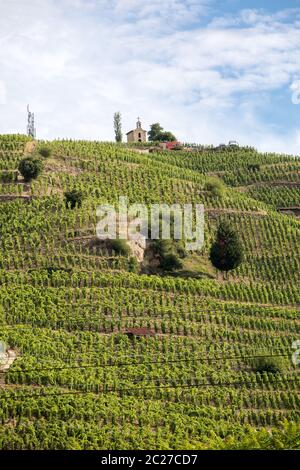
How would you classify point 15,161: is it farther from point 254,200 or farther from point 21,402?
point 21,402

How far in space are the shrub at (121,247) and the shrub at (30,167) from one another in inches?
425

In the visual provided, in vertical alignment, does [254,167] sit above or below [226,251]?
above

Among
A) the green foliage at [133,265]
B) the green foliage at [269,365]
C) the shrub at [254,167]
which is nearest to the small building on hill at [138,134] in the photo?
the shrub at [254,167]

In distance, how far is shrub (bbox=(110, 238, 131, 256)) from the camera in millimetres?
63219

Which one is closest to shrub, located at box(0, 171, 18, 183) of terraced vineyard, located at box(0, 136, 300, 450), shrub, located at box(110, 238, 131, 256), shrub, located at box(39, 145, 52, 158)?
terraced vineyard, located at box(0, 136, 300, 450)

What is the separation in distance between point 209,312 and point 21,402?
1610 cm

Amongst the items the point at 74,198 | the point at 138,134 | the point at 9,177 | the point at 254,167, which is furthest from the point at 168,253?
the point at 138,134

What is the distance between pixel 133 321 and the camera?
54688 millimetres

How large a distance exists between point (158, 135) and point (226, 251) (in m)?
46.9

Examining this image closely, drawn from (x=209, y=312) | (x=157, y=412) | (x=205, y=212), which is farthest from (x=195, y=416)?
(x=205, y=212)

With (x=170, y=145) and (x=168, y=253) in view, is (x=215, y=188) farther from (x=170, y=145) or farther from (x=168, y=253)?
(x=170, y=145)

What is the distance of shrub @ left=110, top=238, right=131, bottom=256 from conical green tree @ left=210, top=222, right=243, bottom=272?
214 inches

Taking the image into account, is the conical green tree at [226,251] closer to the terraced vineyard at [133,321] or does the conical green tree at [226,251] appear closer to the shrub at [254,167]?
the terraced vineyard at [133,321]

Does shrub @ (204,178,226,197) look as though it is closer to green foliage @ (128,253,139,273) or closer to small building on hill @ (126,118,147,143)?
green foliage @ (128,253,139,273)
